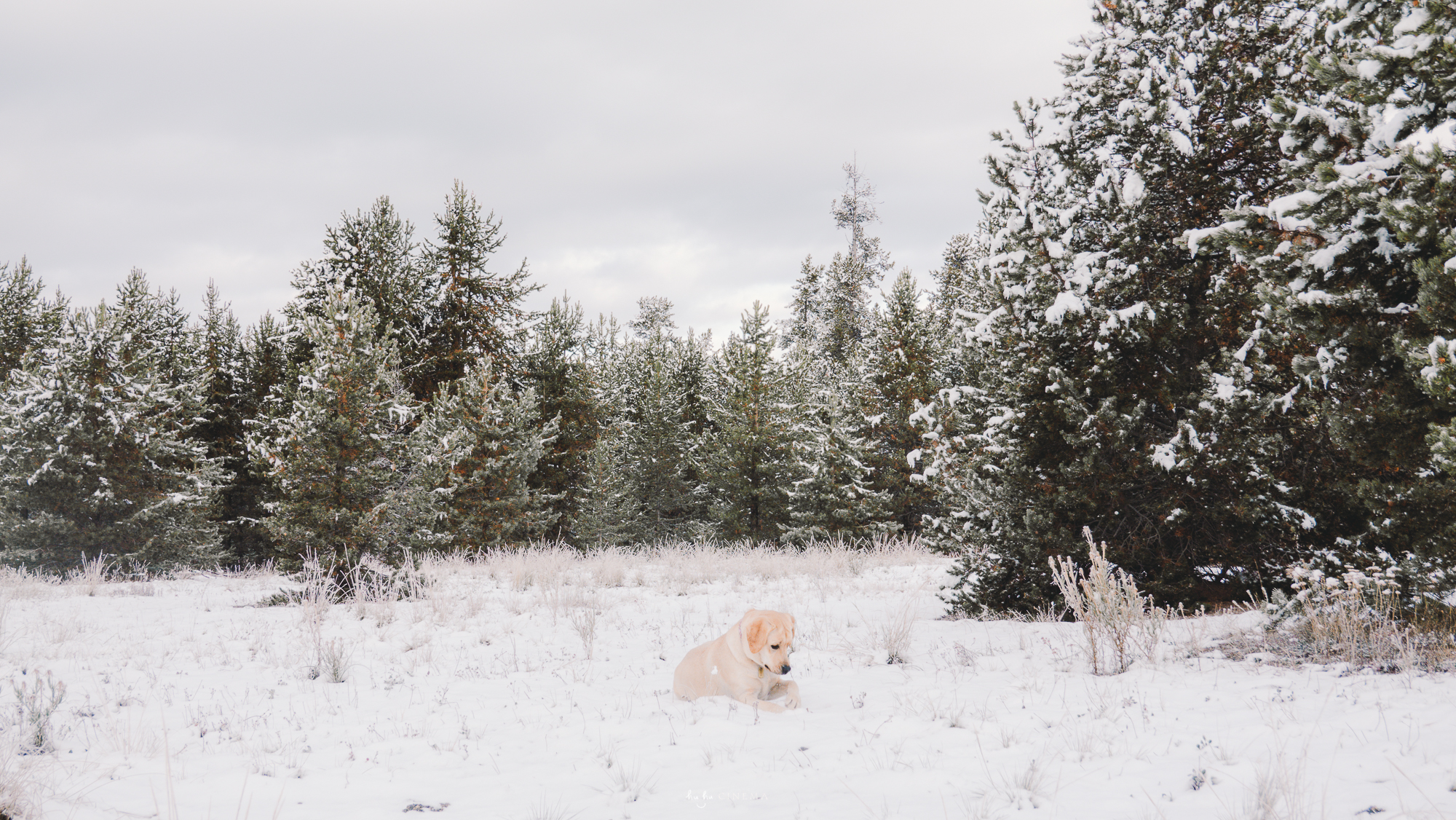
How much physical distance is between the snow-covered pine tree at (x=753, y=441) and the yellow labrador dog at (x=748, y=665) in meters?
17.6

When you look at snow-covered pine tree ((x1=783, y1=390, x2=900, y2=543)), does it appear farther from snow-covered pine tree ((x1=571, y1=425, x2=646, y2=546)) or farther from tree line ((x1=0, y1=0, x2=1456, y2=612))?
snow-covered pine tree ((x1=571, y1=425, x2=646, y2=546))

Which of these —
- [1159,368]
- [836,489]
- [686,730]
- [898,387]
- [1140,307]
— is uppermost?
[898,387]

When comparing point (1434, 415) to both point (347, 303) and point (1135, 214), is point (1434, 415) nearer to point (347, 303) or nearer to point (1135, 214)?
point (1135, 214)

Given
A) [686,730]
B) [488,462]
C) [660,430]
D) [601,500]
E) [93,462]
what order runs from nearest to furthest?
1. [686,730]
2. [93,462]
3. [488,462]
4. [601,500]
5. [660,430]

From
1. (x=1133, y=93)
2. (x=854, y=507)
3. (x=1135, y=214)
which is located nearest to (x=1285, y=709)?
(x=1135, y=214)

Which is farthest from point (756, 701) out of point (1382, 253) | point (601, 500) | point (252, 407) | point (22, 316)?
point (22, 316)

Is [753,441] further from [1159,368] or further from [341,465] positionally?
[1159,368]

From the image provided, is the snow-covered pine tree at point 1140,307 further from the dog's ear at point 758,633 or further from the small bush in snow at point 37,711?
the small bush in snow at point 37,711

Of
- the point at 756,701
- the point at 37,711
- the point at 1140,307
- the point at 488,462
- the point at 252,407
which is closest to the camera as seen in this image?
the point at 37,711

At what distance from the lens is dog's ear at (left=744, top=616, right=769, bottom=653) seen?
407cm

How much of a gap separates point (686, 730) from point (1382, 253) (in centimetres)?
519

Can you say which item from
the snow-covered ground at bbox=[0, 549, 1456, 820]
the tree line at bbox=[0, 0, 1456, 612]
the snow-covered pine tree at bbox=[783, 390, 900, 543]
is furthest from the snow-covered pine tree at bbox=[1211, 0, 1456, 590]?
the snow-covered pine tree at bbox=[783, 390, 900, 543]

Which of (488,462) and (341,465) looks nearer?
(341,465)

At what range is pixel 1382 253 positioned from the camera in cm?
425
